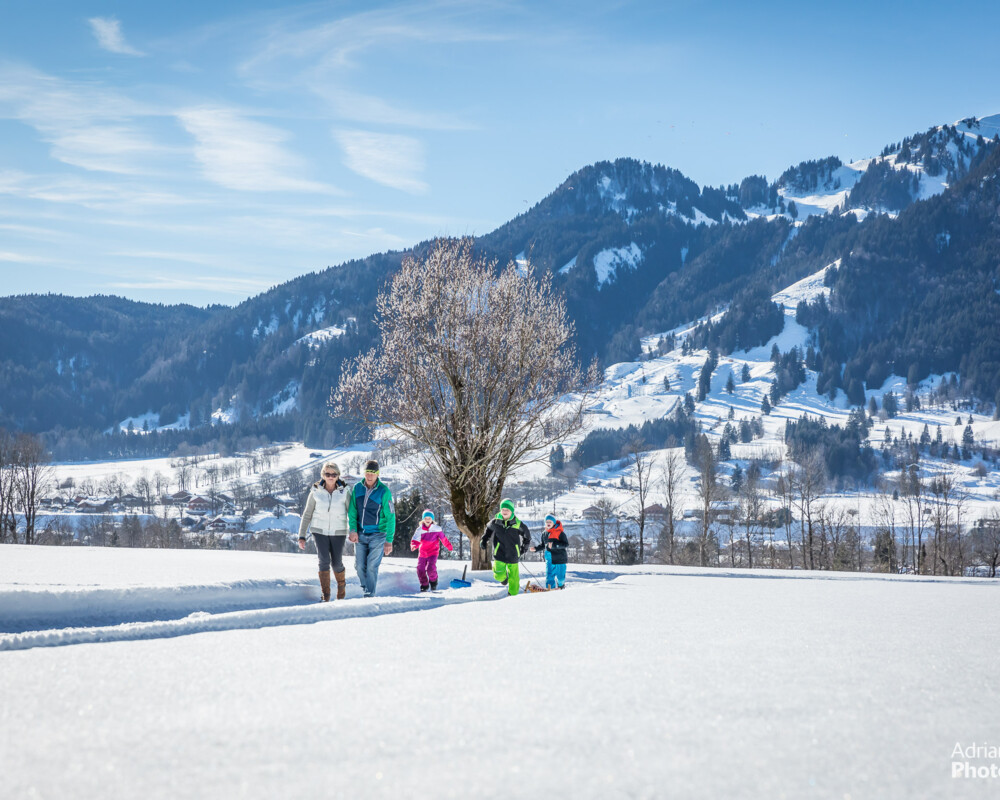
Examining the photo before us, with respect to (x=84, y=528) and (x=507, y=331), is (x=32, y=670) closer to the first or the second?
(x=507, y=331)

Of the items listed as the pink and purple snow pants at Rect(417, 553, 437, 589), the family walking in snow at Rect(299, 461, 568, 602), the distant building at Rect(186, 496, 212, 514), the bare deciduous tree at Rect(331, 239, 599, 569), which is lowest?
the distant building at Rect(186, 496, 212, 514)

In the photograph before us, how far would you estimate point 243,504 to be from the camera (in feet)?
562

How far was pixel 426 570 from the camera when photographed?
15.6 m

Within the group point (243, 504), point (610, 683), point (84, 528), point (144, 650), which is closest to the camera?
point (610, 683)

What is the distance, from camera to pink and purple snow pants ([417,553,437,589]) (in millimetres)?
15297

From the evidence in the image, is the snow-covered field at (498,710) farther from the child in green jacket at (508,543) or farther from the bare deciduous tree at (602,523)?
the bare deciduous tree at (602,523)


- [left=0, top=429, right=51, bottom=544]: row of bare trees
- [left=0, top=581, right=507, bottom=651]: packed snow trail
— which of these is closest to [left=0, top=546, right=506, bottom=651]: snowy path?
[left=0, top=581, right=507, bottom=651]: packed snow trail

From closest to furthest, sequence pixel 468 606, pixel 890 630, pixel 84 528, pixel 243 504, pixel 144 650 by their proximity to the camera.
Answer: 1. pixel 144 650
2. pixel 890 630
3. pixel 468 606
4. pixel 84 528
5. pixel 243 504

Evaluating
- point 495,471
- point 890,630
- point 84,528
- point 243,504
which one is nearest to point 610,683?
point 890,630

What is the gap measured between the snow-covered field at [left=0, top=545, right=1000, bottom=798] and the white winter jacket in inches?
156

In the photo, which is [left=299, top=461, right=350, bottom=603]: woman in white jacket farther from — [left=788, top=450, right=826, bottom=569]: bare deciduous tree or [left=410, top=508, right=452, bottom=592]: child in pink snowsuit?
[left=788, top=450, right=826, bottom=569]: bare deciduous tree

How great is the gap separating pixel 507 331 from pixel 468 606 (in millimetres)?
13562

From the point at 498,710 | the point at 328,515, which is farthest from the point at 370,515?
the point at 498,710

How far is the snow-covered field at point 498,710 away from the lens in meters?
3.22
